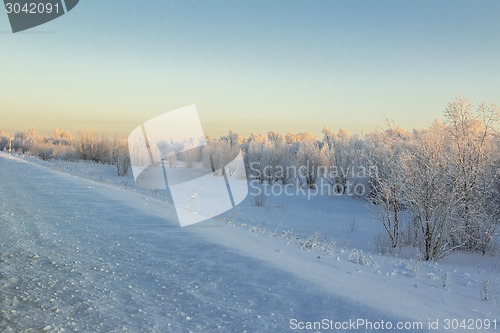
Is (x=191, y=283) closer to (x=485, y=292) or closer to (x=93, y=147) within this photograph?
(x=485, y=292)

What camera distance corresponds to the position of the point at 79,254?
5.34 metres

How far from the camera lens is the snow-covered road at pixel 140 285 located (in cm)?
361

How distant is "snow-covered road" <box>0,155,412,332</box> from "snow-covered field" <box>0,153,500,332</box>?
0.04ft

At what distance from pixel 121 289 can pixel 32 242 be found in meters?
2.29

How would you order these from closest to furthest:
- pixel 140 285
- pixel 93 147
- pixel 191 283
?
pixel 140 285 → pixel 191 283 → pixel 93 147

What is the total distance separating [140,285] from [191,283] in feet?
1.78

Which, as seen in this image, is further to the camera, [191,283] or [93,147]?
[93,147]

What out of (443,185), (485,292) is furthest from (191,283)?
(443,185)

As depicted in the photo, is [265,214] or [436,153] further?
[265,214]

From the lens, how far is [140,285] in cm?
439

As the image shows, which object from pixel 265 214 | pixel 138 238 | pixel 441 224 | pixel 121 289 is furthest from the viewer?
pixel 265 214

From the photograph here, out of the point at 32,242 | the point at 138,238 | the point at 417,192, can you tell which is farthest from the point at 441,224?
the point at 32,242

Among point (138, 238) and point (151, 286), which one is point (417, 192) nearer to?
point (138, 238)

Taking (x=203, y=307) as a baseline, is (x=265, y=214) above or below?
below
